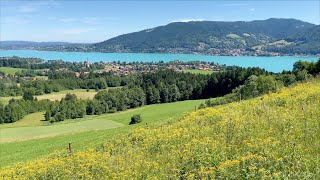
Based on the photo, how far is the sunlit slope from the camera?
7246 millimetres

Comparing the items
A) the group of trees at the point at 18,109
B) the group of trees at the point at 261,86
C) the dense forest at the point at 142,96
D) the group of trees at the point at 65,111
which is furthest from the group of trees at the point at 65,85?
the group of trees at the point at 261,86

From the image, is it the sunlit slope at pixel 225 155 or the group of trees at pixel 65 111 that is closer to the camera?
the sunlit slope at pixel 225 155

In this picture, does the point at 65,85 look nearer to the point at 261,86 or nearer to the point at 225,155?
the point at 261,86

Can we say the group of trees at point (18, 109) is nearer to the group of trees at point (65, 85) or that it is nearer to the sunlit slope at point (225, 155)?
the group of trees at point (65, 85)

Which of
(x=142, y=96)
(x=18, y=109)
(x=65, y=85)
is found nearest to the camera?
(x=18, y=109)

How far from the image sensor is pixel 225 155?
8859 millimetres

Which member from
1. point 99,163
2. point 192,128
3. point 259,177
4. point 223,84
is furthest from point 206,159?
point 223,84

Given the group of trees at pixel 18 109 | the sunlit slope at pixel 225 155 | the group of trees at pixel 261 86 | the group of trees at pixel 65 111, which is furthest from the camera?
the group of trees at pixel 18 109

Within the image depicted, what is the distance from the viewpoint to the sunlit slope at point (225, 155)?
7.25 meters

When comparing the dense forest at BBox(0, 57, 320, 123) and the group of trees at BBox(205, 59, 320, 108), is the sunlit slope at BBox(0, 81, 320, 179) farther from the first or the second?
the dense forest at BBox(0, 57, 320, 123)

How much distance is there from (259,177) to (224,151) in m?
→ 2.68

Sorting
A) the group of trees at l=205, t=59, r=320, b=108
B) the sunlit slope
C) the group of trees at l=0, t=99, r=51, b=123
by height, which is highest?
the sunlit slope

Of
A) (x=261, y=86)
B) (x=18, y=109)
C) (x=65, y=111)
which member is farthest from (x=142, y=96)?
(x=261, y=86)

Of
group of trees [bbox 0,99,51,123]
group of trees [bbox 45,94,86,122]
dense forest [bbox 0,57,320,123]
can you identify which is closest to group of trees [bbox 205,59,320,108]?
dense forest [bbox 0,57,320,123]
